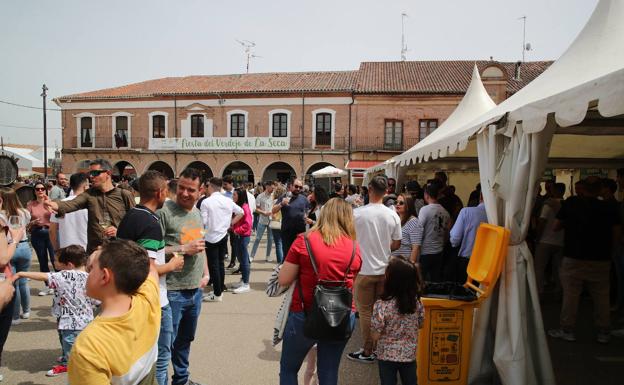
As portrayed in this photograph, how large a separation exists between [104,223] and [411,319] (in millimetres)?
3017

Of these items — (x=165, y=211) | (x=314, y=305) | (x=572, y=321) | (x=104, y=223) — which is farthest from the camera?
(x=572, y=321)

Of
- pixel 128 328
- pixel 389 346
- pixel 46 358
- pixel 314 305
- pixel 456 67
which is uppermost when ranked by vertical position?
pixel 456 67

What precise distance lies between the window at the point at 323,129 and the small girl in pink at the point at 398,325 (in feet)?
76.5

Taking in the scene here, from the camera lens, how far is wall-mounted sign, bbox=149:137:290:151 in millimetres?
26156

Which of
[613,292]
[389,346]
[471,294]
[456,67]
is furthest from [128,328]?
[456,67]

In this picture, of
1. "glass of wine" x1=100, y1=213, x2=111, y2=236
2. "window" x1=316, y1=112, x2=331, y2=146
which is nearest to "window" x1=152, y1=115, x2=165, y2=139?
"window" x1=316, y1=112, x2=331, y2=146

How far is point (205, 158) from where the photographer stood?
27109 mm

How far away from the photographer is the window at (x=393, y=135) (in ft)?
82.6

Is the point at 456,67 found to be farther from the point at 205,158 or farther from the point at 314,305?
the point at 314,305

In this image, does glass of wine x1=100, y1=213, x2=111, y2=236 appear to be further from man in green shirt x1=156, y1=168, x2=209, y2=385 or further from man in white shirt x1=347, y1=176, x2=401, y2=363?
man in white shirt x1=347, y1=176, x2=401, y2=363

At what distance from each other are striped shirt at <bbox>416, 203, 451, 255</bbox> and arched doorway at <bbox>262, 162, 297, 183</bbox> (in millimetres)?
22024

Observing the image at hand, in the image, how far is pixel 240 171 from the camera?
28031 millimetres

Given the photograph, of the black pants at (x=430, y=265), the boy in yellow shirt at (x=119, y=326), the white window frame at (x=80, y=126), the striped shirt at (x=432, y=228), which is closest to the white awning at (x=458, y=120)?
the striped shirt at (x=432, y=228)

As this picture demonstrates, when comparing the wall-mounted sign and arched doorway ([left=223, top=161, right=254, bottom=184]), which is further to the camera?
arched doorway ([left=223, top=161, right=254, bottom=184])
